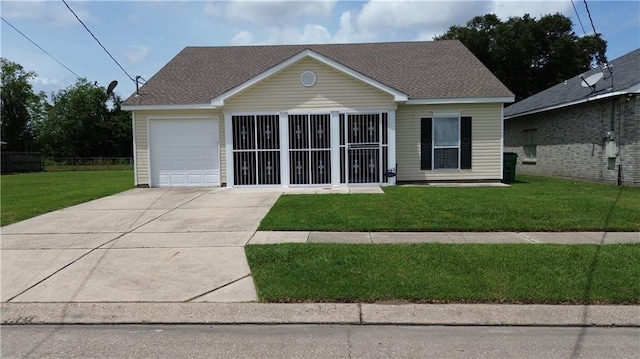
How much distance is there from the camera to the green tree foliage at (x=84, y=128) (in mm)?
64938

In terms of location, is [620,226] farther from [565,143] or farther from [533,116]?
[533,116]

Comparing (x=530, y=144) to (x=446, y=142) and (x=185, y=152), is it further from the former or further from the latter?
(x=185, y=152)

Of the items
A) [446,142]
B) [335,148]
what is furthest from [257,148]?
[446,142]

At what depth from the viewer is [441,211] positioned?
981 cm

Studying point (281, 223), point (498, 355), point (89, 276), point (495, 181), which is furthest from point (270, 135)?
point (498, 355)

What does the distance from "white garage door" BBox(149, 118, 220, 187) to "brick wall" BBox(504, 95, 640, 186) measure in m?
13.8

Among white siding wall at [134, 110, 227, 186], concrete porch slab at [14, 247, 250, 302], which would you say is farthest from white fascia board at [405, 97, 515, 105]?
concrete porch slab at [14, 247, 250, 302]

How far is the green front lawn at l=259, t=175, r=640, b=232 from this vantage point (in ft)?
27.8

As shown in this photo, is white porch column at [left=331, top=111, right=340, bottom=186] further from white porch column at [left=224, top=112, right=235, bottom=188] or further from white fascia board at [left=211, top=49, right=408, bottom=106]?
white porch column at [left=224, top=112, right=235, bottom=188]

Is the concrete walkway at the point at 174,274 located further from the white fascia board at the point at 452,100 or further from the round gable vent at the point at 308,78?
the white fascia board at the point at 452,100

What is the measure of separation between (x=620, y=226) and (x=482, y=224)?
8.06 feet

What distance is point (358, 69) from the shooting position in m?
18.8

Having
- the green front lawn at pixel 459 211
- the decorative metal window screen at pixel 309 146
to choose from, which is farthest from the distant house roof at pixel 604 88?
the decorative metal window screen at pixel 309 146

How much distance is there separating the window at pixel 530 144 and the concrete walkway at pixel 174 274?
15.0 metres
